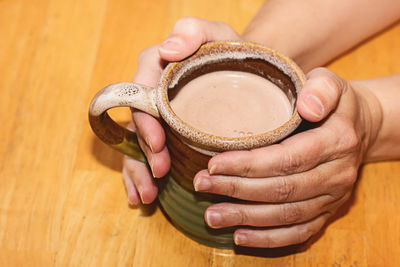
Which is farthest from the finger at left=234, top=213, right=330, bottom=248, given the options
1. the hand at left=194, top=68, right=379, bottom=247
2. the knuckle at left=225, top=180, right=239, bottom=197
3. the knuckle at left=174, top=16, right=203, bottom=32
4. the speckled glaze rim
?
the knuckle at left=174, top=16, right=203, bottom=32

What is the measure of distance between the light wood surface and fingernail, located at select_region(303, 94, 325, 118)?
0.32 m

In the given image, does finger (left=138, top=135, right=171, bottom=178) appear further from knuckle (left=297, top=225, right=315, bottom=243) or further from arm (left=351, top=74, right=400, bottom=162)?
arm (left=351, top=74, right=400, bottom=162)

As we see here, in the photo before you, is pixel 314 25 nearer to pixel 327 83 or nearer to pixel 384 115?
pixel 384 115

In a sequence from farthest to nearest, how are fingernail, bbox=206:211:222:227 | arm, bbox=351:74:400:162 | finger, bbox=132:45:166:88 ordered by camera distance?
arm, bbox=351:74:400:162 < finger, bbox=132:45:166:88 < fingernail, bbox=206:211:222:227

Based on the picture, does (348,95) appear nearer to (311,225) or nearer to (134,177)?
(311,225)

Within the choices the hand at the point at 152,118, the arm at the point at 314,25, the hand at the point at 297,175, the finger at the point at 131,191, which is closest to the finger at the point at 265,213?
the hand at the point at 297,175

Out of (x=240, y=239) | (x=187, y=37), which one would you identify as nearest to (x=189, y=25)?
(x=187, y=37)

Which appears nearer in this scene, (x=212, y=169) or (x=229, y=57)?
(x=212, y=169)

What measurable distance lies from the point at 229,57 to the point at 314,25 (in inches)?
16.2

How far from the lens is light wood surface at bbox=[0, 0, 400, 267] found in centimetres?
81

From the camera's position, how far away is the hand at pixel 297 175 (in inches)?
24.3

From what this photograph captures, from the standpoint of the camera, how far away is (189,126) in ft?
1.85

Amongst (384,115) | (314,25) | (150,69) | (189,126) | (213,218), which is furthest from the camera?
(314,25)

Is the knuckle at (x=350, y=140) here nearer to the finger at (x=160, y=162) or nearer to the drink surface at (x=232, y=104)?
the drink surface at (x=232, y=104)
